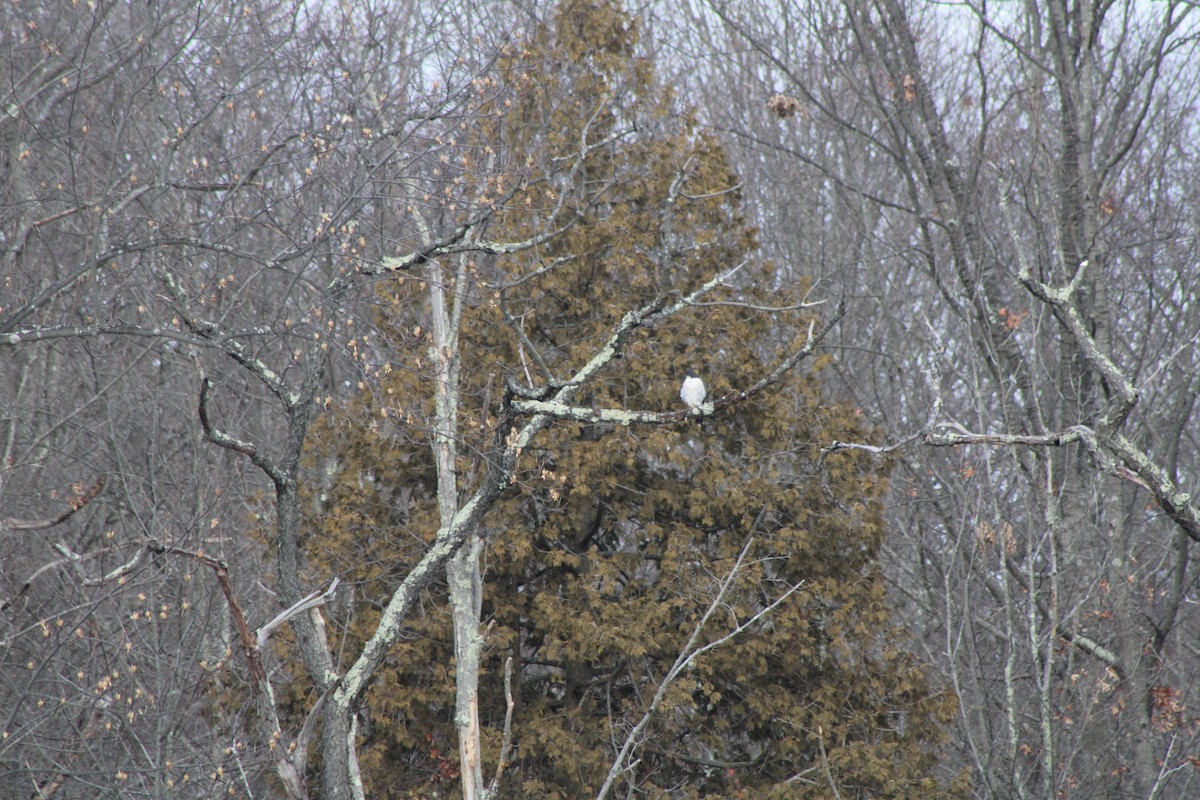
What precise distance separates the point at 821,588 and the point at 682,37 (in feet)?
34.1

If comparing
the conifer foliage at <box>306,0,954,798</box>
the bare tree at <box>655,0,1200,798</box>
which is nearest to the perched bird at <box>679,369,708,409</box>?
the bare tree at <box>655,0,1200,798</box>

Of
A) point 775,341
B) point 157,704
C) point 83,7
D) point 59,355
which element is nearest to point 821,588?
point 775,341

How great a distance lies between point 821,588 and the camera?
811cm

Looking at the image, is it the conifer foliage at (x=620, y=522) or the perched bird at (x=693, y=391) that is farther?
the conifer foliage at (x=620, y=522)

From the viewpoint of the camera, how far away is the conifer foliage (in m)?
8.00

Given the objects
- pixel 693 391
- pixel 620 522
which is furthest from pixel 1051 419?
pixel 693 391

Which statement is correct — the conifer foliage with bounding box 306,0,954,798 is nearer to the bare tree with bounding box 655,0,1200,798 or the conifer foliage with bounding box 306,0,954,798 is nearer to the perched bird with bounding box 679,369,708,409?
the bare tree with bounding box 655,0,1200,798

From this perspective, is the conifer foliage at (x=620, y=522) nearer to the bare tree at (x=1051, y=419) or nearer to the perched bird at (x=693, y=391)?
the bare tree at (x=1051, y=419)

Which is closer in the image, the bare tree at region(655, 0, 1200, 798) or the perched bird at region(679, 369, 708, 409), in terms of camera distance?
the perched bird at region(679, 369, 708, 409)

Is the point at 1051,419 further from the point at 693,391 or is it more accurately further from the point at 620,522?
the point at 693,391

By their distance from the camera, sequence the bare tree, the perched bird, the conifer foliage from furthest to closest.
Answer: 1. the conifer foliage
2. the bare tree
3. the perched bird

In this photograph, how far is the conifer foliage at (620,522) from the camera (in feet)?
26.2

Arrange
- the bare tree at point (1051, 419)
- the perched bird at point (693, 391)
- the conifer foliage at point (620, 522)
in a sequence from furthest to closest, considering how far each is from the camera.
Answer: the conifer foliage at point (620, 522) < the bare tree at point (1051, 419) < the perched bird at point (693, 391)

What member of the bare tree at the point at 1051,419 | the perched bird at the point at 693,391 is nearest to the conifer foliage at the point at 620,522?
the bare tree at the point at 1051,419
